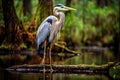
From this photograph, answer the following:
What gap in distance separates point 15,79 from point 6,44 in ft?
32.1

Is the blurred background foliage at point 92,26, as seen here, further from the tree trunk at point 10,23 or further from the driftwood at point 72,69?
the driftwood at point 72,69

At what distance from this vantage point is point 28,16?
27000mm

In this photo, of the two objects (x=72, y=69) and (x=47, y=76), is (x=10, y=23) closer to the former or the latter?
(x=72, y=69)

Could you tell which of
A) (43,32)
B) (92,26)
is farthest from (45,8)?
(92,26)

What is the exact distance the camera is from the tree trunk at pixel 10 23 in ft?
68.5

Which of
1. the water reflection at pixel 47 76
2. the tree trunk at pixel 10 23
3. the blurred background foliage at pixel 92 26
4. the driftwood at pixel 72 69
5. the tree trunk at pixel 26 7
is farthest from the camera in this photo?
the blurred background foliage at pixel 92 26

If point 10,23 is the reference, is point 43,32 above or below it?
above

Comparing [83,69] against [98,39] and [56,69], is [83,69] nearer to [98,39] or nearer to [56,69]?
[56,69]

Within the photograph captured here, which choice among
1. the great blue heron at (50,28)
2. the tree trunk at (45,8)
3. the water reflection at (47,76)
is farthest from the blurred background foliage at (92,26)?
the water reflection at (47,76)

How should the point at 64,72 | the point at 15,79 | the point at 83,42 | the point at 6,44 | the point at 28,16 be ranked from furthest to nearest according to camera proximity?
the point at 83,42
the point at 28,16
the point at 6,44
the point at 64,72
the point at 15,79

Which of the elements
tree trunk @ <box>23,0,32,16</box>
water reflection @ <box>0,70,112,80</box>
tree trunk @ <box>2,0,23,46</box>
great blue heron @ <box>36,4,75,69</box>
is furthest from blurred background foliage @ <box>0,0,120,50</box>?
water reflection @ <box>0,70,112,80</box>

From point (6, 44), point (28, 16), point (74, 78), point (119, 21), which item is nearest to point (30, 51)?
point (6, 44)

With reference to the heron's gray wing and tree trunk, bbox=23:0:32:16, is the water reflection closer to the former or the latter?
the heron's gray wing

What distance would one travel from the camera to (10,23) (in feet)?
68.7
